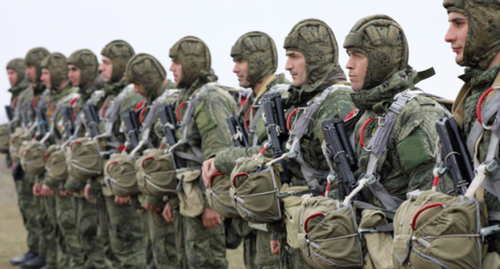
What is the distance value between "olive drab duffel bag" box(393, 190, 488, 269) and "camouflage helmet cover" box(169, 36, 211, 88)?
4384mm

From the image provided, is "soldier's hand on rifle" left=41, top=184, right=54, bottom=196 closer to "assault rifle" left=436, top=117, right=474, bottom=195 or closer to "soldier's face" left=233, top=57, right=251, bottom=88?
"soldier's face" left=233, top=57, right=251, bottom=88

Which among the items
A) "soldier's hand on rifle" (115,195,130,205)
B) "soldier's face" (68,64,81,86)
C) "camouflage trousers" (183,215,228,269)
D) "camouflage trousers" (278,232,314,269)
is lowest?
"camouflage trousers" (183,215,228,269)

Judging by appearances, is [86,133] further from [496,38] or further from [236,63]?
[496,38]

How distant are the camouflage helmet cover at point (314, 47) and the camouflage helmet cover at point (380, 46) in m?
0.82

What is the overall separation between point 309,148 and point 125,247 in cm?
422

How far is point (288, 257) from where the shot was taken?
4777 mm

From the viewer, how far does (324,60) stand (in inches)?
189

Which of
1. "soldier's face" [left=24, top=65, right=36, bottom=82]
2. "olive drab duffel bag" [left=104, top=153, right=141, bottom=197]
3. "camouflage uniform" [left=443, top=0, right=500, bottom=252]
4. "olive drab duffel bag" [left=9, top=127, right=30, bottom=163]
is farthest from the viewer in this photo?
"soldier's face" [left=24, top=65, right=36, bottom=82]

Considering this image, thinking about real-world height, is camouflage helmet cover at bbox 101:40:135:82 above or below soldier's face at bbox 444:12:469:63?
below

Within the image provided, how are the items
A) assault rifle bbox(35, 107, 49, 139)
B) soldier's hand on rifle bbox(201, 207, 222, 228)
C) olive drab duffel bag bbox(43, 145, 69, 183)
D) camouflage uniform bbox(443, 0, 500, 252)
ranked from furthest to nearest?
assault rifle bbox(35, 107, 49, 139) → olive drab duffel bag bbox(43, 145, 69, 183) → soldier's hand on rifle bbox(201, 207, 222, 228) → camouflage uniform bbox(443, 0, 500, 252)

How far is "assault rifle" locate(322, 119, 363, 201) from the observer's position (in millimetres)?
3895

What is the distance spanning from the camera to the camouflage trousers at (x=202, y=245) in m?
6.47

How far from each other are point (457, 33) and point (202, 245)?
402cm

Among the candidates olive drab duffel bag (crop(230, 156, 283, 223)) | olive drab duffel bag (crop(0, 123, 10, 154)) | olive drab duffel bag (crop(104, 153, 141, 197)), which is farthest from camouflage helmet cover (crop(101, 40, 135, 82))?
olive drab duffel bag (crop(230, 156, 283, 223))
